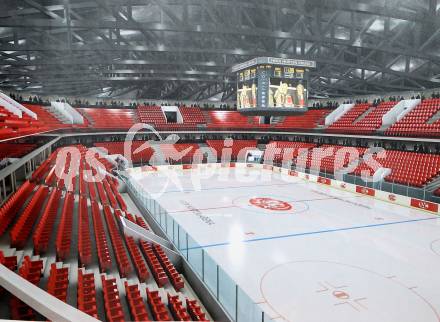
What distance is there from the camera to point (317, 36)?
14.1 metres

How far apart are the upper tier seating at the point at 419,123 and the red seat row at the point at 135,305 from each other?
67.4 ft

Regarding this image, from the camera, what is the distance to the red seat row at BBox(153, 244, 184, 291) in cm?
815

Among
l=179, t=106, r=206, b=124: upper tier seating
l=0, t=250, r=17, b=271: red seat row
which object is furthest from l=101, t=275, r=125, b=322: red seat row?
l=179, t=106, r=206, b=124: upper tier seating

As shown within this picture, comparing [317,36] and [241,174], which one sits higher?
[317,36]

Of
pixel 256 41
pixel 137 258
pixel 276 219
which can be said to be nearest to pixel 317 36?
pixel 256 41

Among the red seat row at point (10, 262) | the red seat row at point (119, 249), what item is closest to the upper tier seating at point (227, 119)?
the red seat row at point (119, 249)

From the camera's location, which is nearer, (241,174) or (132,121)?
(241,174)

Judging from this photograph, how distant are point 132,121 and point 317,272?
30.7 m

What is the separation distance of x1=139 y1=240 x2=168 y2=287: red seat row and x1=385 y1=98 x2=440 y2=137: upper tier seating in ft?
61.9

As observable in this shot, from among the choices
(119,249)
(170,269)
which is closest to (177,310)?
(170,269)

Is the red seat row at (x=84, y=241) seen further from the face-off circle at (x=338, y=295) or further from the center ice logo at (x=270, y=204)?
the center ice logo at (x=270, y=204)

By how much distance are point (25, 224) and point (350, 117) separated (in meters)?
28.8

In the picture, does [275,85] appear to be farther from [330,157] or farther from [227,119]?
[227,119]

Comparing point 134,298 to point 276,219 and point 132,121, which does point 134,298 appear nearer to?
point 276,219
